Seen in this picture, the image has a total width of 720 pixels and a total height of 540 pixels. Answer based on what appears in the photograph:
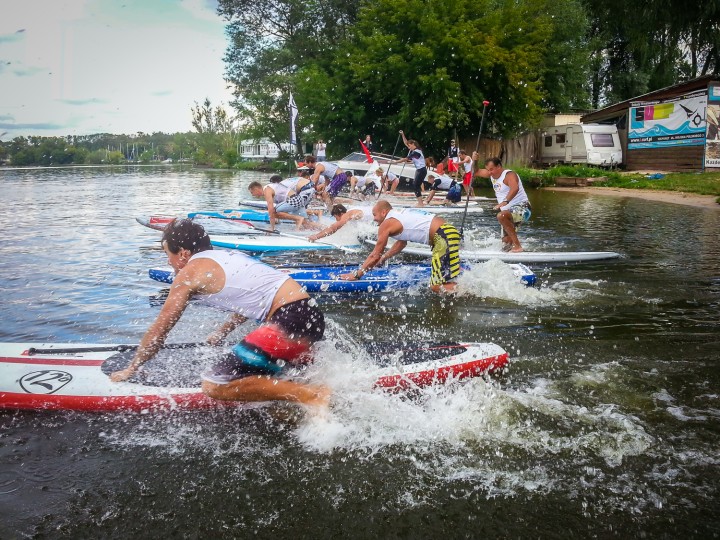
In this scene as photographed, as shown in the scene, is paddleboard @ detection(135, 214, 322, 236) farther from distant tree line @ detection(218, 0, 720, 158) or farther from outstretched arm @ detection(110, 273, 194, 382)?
distant tree line @ detection(218, 0, 720, 158)

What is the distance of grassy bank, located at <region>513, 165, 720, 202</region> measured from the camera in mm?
20155

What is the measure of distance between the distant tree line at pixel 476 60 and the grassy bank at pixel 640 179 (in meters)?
4.39

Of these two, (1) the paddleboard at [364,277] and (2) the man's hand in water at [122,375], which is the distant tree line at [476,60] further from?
(2) the man's hand in water at [122,375]

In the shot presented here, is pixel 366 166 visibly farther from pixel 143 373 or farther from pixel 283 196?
pixel 143 373

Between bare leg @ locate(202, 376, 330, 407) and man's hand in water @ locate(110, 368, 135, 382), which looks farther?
man's hand in water @ locate(110, 368, 135, 382)

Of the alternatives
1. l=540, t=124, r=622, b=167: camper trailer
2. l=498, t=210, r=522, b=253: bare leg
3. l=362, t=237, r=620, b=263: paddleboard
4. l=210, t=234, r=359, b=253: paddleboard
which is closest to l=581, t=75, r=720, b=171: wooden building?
l=540, t=124, r=622, b=167: camper trailer

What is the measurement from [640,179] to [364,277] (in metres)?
19.2

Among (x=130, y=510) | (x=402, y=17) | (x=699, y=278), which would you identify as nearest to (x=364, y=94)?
(x=402, y=17)

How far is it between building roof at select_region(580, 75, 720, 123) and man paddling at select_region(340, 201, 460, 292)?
20.6 metres

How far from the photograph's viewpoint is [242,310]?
399 cm

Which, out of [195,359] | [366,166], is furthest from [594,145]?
[195,359]

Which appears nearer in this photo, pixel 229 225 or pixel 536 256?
pixel 536 256

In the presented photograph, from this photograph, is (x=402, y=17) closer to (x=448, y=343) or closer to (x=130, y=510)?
(x=448, y=343)

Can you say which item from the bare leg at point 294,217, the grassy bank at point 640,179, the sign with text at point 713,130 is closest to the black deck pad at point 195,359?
the bare leg at point 294,217
